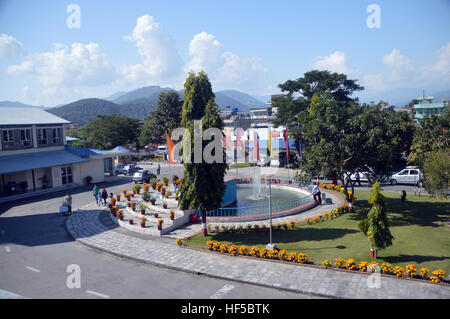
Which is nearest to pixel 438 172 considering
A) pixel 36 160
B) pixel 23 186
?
pixel 36 160

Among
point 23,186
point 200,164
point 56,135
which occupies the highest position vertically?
point 56,135

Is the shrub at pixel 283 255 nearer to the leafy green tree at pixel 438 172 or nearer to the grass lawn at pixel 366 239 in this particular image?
the grass lawn at pixel 366 239

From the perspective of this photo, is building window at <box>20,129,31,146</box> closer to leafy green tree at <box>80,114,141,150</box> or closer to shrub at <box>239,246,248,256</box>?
shrub at <box>239,246,248,256</box>

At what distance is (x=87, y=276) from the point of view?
12602mm

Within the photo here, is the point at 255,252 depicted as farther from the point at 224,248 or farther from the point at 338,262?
the point at 338,262

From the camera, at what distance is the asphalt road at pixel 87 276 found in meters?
11.1

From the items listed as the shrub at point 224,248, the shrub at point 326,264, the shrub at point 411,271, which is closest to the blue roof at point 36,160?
the shrub at point 224,248

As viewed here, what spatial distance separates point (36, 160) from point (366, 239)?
2994 centimetres

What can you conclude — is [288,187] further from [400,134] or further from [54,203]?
[54,203]

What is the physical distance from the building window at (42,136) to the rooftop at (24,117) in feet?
3.15

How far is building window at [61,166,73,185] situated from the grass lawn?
2278 centimetres

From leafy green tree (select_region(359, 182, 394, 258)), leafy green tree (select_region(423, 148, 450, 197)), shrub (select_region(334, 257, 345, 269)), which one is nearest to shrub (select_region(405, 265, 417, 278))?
leafy green tree (select_region(359, 182, 394, 258))
